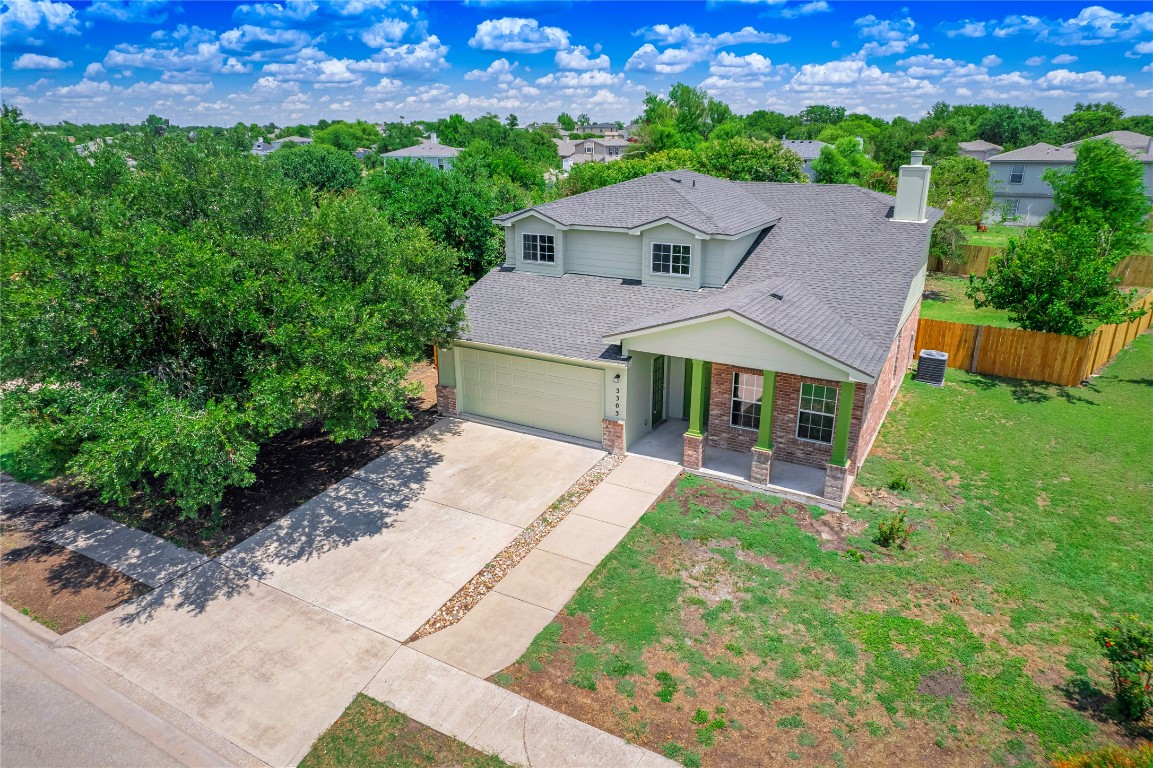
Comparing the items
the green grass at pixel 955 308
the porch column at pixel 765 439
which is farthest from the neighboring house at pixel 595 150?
the porch column at pixel 765 439

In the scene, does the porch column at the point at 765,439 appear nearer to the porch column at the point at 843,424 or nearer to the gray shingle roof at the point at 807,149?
the porch column at the point at 843,424

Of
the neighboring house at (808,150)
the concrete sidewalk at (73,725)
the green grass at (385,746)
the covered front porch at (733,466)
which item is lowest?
the concrete sidewalk at (73,725)

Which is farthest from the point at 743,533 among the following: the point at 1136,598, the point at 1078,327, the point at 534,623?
the point at 1078,327

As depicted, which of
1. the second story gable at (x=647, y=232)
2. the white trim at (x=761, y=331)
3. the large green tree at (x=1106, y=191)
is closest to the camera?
the white trim at (x=761, y=331)

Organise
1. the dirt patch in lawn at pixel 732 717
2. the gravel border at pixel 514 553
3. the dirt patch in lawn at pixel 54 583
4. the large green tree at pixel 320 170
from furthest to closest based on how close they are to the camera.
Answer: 1. the large green tree at pixel 320 170
2. the dirt patch in lawn at pixel 54 583
3. the gravel border at pixel 514 553
4. the dirt patch in lawn at pixel 732 717

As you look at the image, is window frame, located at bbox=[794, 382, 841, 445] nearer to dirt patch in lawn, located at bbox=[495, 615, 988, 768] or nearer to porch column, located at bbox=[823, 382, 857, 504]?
porch column, located at bbox=[823, 382, 857, 504]

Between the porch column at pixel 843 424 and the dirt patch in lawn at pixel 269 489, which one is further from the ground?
the porch column at pixel 843 424

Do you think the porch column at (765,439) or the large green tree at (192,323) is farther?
the porch column at (765,439)

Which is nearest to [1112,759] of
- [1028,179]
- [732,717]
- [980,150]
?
[732,717]

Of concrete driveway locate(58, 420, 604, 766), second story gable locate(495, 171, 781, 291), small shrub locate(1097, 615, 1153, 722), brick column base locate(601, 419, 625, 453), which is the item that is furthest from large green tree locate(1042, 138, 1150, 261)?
concrete driveway locate(58, 420, 604, 766)
